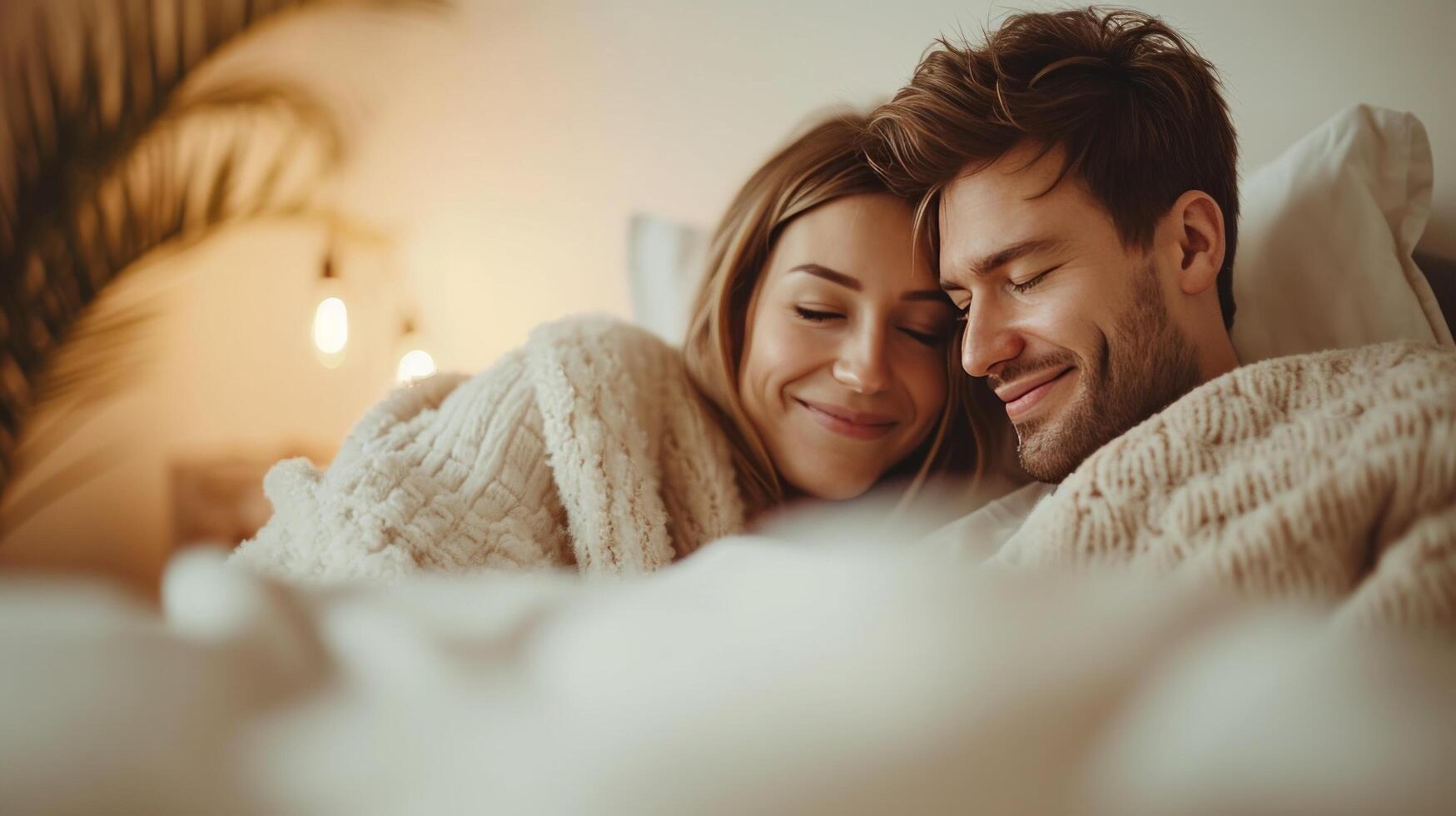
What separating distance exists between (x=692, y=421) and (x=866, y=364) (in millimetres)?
214

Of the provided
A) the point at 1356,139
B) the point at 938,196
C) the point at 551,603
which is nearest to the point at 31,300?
the point at 938,196

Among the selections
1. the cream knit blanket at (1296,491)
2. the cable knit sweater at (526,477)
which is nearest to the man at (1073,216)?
the cream knit blanket at (1296,491)

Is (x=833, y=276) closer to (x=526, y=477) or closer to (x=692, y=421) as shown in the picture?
(x=692, y=421)

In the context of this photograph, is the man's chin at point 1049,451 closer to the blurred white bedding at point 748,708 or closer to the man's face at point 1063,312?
the man's face at point 1063,312

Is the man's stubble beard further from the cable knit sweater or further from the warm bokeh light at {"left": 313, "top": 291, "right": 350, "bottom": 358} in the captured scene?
the warm bokeh light at {"left": 313, "top": 291, "right": 350, "bottom": 358}

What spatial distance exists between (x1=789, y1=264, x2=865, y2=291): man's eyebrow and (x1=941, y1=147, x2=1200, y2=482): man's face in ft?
0.42

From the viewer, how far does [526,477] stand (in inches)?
34.5

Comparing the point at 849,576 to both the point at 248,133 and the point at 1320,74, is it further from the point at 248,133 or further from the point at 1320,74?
the point at 248,133

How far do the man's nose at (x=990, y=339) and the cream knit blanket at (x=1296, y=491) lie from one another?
0.90 feet

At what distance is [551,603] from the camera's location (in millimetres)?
330

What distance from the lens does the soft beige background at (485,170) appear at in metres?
1.33

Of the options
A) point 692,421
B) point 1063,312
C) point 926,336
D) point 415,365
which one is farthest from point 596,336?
point 415,365

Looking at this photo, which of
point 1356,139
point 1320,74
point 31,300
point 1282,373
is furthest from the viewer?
point 31,300

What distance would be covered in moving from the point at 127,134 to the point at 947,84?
1.56 m
